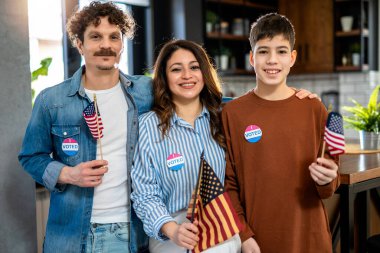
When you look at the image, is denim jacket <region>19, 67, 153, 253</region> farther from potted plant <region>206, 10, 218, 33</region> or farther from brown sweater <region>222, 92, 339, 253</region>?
potted plant <region>206, 10, 218, 33</region>

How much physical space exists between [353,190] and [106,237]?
122cm

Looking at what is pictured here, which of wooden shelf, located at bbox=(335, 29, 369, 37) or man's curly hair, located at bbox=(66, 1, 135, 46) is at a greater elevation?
wooden shelf, located at bbox=(335, 29, 369, 37)

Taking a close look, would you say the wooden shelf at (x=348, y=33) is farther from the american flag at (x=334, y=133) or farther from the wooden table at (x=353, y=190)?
the american flag at (x=334, y=133)

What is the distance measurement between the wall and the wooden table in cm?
156

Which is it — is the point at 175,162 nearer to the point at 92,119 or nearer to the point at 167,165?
the point at 167,165

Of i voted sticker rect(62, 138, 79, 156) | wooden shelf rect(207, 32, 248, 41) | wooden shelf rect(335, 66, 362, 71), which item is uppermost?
wooden shelf rect(207, 32, 248, 41)

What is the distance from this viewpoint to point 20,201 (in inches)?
90.7

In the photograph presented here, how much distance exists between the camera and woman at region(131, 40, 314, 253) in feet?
5.73

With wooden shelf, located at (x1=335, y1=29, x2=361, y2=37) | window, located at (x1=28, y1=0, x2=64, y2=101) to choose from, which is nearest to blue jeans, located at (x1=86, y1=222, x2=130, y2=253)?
window, located at (x1=28, y1=0, x2=64, y2=101)

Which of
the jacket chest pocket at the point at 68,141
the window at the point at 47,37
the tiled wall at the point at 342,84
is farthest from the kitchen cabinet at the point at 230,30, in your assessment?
the jacket chest pocket at the point at 68,141

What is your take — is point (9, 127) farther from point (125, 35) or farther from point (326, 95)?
point (326, 95)

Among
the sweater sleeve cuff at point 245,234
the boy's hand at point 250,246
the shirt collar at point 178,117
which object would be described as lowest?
the boy's hand at point 250,246

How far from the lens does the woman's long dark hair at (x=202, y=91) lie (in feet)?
6.28

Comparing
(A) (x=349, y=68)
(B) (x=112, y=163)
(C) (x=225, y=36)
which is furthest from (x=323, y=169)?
(A) (x=349, y=68)
